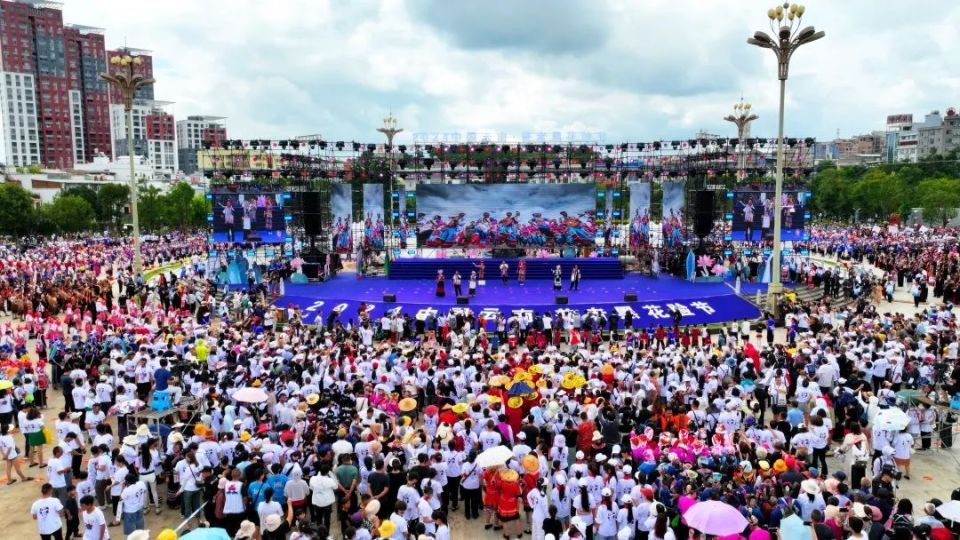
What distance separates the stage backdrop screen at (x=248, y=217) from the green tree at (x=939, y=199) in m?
58.5

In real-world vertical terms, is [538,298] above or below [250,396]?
below

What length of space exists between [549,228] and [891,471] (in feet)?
86.6

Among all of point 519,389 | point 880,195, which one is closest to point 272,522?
point 519,389

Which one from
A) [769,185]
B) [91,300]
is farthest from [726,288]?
[91,300]

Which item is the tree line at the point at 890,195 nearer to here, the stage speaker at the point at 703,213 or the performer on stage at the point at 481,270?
the stage speaker at the point at 703,213

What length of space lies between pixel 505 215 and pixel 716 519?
28.9 metres

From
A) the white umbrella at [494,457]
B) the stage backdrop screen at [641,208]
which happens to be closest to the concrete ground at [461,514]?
the white umbrella at [494,457]

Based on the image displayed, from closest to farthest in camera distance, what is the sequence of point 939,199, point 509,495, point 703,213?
point 509,495 < point 703,213 < point 939,199

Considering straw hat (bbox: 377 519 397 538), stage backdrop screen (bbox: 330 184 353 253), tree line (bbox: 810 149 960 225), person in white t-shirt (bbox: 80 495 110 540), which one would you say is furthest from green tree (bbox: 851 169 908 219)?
person in white t-shirt (bbox: 80 495 110 540)

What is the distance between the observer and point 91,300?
968 inches

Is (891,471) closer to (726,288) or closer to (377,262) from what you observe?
(726,288)

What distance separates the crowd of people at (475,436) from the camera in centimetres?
793

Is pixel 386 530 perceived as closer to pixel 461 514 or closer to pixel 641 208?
pixel 461 514

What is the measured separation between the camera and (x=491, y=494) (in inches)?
356
